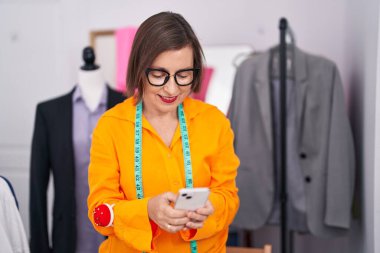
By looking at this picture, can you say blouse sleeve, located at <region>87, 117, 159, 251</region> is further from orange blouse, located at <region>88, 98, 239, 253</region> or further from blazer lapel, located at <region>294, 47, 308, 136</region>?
blazer lapel, located at <region>294, 47, 308, 136</region>

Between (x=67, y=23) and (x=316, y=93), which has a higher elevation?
(x=67, y=23)

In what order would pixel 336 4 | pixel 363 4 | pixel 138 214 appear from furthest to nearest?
pixel 336 4
pixel 363 4
pixel 138 214

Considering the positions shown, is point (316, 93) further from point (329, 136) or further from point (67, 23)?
point (67, 23)

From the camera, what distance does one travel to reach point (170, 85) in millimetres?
1360

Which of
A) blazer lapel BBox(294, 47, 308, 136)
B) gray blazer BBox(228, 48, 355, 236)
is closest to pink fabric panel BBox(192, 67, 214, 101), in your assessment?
gray blazer BBox(228, 48, 355, 236)

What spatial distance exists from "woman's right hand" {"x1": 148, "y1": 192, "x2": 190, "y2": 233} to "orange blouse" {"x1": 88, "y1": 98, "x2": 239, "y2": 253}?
0.07 meters

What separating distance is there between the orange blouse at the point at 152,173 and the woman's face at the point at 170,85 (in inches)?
3.6

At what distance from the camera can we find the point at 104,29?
3.10 m

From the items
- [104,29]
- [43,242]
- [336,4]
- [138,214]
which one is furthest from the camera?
[104,29]

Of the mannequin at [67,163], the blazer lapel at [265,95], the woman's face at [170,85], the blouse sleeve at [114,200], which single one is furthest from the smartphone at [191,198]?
the blazer lapel at [265,95]

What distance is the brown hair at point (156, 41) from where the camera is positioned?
52.4 inches

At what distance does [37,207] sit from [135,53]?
1.08 meters

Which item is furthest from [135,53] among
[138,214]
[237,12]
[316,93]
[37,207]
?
[237,12]

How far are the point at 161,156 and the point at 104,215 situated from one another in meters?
0.23
